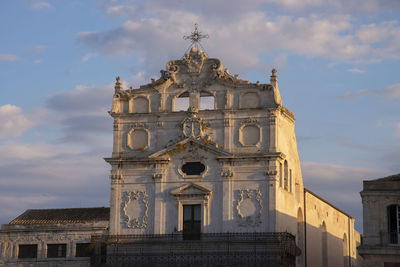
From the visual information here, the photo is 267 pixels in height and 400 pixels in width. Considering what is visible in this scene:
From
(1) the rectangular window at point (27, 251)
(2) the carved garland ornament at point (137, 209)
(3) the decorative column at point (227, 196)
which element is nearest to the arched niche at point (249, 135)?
(3) the decorative column at point (227, 196)

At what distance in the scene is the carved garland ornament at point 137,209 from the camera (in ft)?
152

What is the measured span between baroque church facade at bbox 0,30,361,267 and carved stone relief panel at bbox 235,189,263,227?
56mm

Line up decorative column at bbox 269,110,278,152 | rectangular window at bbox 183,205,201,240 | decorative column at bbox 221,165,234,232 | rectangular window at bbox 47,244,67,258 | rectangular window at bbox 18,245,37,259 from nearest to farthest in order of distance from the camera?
decorative column at bbox 221,165,234,232
decorative column at bbox 269,110,278,152
rectangular window at bbox 183,205,201,240
rectangular window at bbox 47,244,67,258
rectangular window at bbox 18,245,37,259

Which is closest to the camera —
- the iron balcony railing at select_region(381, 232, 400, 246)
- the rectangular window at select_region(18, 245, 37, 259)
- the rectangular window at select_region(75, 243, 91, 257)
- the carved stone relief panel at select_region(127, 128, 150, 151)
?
the iron balcony railing at select_region(381, 232, 400, 246)

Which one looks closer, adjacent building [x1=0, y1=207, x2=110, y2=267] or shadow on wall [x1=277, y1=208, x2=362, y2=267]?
shadow on wall [x1=277, y1=208, x2=362, y2=267]

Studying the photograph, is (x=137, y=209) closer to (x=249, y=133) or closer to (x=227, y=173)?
(x=227, y=173)

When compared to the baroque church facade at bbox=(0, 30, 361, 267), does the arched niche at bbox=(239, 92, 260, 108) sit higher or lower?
higher

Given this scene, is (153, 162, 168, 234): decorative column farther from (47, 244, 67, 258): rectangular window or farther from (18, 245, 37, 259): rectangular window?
(18, 245, 37, 259): rectangular window

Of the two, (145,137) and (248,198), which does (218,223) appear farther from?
(145,137)

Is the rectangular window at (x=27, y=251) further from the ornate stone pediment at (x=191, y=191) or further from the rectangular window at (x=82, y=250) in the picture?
the ornate stone pediment at (x=191, y=191)

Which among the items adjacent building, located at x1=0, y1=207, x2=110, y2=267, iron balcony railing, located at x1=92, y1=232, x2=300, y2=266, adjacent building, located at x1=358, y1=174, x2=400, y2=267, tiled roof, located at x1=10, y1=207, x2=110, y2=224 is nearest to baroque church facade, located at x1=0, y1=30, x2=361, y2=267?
iron balcony railing, located at x1=92, y1=232, x2=300, y2=266

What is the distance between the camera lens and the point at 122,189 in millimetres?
46844

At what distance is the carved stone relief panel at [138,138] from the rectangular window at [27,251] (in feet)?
31.2

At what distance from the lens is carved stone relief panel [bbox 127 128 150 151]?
47281mm
